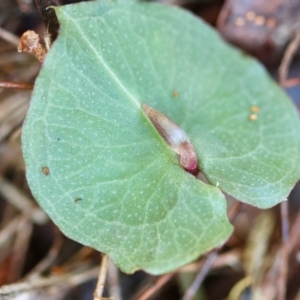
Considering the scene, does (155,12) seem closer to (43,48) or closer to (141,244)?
(43,48)

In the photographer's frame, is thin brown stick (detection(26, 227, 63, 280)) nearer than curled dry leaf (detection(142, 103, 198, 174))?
No

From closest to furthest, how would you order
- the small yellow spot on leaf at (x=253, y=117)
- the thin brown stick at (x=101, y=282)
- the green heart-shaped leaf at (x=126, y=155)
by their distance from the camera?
1. the green heart-shaped leaf at (x=126, y=155)
2. the thin brown stick at (x=101, y=282)
3. the small yellow spot on leaf at (x=253, y=117)

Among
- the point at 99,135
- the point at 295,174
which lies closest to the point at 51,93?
the point at 99,135

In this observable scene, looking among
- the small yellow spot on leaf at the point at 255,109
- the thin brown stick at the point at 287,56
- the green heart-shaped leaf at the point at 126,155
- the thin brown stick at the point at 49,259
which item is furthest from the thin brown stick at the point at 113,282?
the thin brown stick at the point at 287,56

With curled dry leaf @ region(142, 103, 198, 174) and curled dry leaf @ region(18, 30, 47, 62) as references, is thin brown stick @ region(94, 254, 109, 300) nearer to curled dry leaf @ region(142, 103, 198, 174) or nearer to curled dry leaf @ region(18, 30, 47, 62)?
curled dry leaf @ region(142, 103, 198, 174)

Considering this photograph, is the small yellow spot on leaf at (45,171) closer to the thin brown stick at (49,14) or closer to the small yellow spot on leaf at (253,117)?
the thin brown stick at (49,14)

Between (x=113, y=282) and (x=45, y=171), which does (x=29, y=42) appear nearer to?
(x=45, y=171)

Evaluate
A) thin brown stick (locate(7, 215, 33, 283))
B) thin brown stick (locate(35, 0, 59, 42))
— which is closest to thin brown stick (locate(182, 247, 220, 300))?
thin brown stick (locate(7, 215, 33, 283))

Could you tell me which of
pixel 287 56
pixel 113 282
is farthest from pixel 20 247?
pixel 287 56

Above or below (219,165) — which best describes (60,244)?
below
